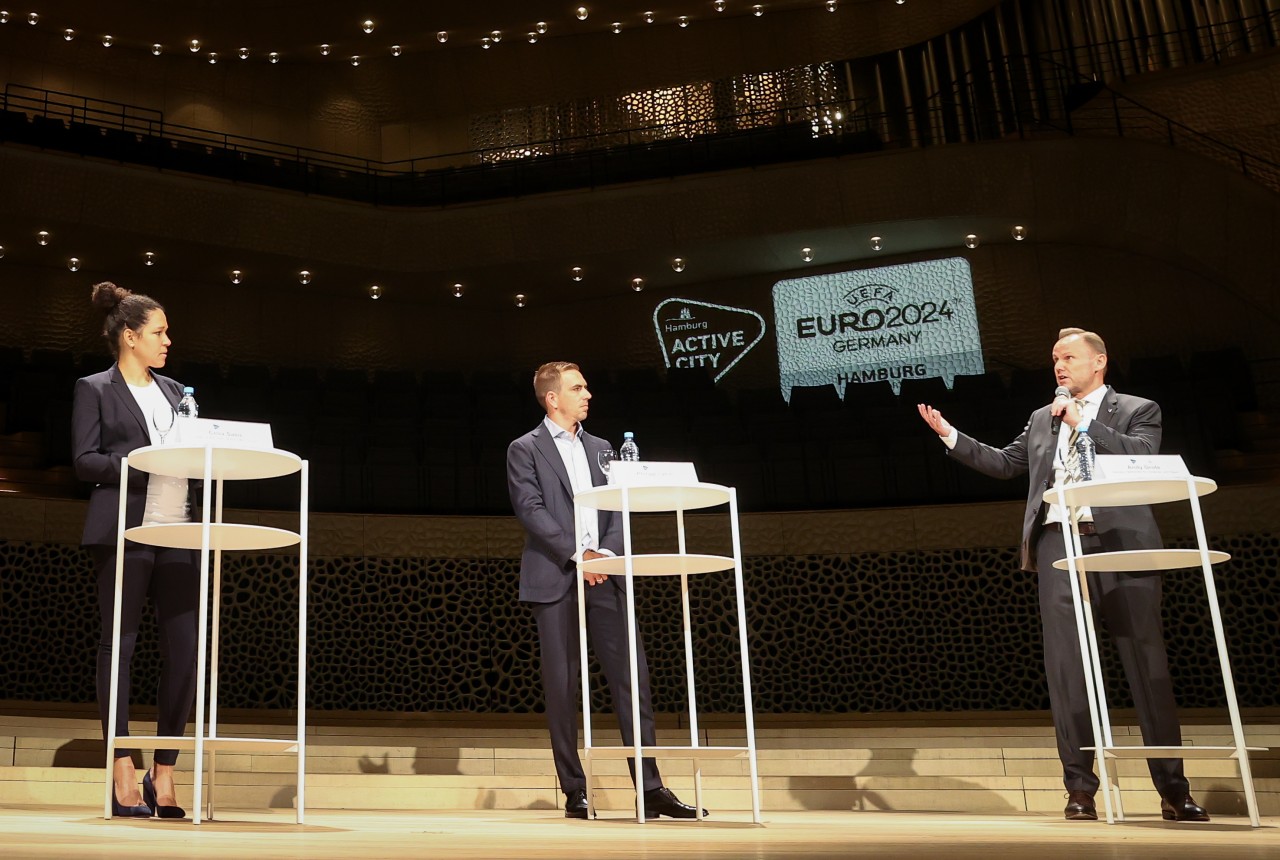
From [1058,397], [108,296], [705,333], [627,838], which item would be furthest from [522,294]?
[627,838]

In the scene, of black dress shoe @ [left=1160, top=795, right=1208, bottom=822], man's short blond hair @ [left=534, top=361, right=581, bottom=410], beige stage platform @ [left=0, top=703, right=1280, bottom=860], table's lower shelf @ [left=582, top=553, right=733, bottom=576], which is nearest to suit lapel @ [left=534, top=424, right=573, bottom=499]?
man's short blond hair @ [left=534, top=361, right=581, bottom=410]

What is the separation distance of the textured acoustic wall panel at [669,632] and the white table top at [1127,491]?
4171 mm

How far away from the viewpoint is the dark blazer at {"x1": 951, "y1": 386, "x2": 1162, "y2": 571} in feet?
10.5

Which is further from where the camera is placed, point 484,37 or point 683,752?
point 484,37

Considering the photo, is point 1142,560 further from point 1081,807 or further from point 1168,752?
→ point 1081,807

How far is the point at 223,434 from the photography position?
2621 mm

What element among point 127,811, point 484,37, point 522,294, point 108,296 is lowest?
point 127,811

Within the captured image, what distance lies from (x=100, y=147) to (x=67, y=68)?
7.06 feet

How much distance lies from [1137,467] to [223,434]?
2165mm

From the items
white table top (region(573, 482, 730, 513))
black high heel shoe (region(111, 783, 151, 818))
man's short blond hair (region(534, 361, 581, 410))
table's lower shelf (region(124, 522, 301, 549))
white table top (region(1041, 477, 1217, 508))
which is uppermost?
man's short blond hair (region(534, 361, 581, 410))

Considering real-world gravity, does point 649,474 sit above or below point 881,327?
below

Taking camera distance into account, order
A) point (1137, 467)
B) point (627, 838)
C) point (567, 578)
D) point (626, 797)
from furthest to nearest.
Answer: point (626, 797), point (567, 578), point (1137, 467), point (627, 838)

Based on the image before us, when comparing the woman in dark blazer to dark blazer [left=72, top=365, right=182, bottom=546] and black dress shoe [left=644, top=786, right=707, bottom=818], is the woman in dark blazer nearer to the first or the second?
dark blazer [left=72, top=365, right=182, bottom=546]

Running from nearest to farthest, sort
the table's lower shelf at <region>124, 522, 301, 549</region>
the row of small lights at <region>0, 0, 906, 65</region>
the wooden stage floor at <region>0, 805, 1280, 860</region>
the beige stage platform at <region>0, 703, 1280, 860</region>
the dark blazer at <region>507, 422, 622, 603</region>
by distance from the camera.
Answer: the wooden stage floor at <region>0, 805, 1280, 860</region>
the beige stage platform at <region>0, 703, 1280, 860</region>
the table's lower shelf at <region>124, 522, 301, 549</region>
the dark blazer at <region>507, 422, 622, 603</region>
the row of small lights at <region>0, 0, 906, 65</region>
